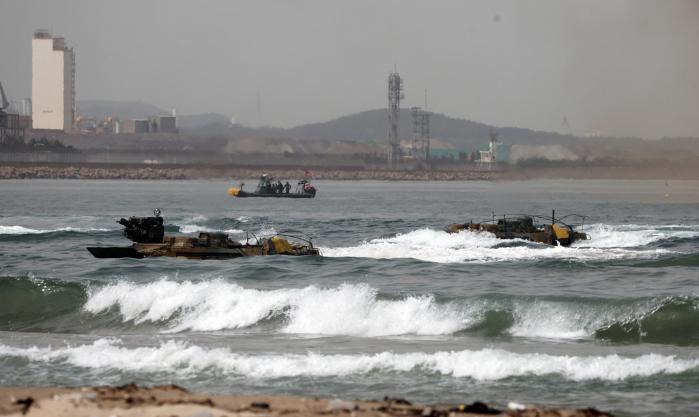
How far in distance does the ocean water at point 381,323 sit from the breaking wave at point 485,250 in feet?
0.41

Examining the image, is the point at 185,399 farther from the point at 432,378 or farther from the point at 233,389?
the point at 432,378

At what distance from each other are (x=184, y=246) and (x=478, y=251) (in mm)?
13071

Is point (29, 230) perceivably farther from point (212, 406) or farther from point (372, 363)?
point (212, 406)

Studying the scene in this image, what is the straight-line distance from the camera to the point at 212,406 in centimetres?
1741

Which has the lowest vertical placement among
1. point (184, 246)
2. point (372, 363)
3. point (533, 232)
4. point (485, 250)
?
point (372, 363)

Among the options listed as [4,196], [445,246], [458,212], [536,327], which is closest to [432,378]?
[536,327]

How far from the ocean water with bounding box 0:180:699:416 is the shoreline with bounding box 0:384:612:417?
1.82 metres

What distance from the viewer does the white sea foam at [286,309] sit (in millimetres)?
29875

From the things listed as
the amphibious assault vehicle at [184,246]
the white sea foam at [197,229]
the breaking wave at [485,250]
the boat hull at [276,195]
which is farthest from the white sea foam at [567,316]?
the boat hull at [276,195]

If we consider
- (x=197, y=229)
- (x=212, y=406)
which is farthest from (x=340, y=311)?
(x=197, y=229)

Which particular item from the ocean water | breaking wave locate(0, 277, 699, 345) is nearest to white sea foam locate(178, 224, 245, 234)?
the ocean water

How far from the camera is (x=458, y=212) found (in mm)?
107688

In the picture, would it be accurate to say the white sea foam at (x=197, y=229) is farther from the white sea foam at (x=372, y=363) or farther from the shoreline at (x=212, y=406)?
the shoreline at (x=212, y=406)

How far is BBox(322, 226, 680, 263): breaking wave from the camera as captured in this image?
48.6m
